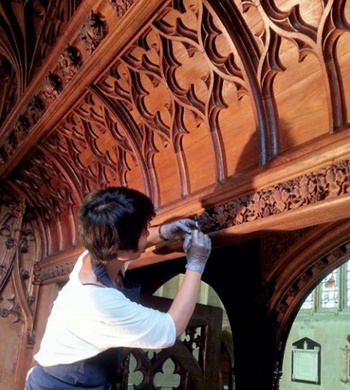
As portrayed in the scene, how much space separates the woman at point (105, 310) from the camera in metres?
0.94

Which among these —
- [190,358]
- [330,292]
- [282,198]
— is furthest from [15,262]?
[330,292]

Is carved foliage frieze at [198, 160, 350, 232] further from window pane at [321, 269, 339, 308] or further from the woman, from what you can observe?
window pane at [321, 269, 339, 308]

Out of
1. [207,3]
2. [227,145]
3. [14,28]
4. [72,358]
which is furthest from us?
[14,28]

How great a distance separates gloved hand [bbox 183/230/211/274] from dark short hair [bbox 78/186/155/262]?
131mm

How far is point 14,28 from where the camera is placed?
6.22ft

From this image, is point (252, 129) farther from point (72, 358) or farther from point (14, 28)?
point (14, 28)

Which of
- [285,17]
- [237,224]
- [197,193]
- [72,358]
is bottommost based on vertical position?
[72,358]

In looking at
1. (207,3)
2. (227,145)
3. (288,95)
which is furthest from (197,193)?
(207,3)

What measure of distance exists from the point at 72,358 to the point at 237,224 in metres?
0.49

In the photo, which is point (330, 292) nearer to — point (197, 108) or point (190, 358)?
point (190, 358)

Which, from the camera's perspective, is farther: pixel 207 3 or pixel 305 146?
pixel 207 3

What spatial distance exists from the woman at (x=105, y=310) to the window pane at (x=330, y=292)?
10.6 metres

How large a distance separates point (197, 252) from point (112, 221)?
216 mm

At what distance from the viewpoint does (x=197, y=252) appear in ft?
3.44
